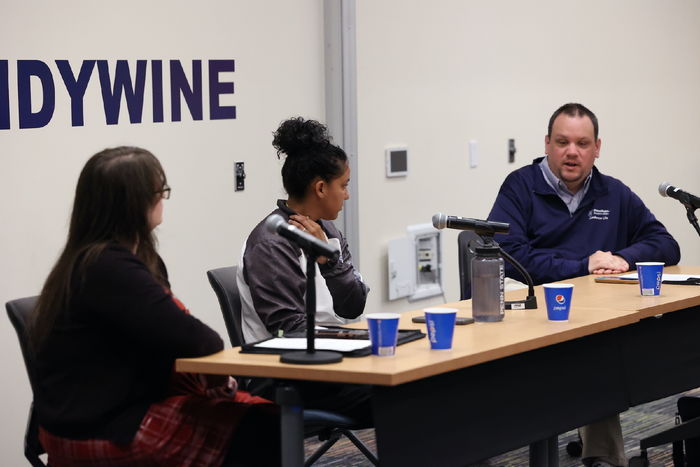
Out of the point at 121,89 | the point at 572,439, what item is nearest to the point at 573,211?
the point at 572,439

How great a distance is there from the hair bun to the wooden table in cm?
69

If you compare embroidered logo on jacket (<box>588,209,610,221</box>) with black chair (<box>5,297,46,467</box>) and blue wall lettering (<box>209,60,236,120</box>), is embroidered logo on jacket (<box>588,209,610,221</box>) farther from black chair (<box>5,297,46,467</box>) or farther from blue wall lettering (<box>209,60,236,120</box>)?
black chair (<box>5,297,46,467</box>)

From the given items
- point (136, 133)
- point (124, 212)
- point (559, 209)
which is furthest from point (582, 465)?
point (124, 212)

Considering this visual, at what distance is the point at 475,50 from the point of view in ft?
19.2

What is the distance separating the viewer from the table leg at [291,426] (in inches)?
96.9

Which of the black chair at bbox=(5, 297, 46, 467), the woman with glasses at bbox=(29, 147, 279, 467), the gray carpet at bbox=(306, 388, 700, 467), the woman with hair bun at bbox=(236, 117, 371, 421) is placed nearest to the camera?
the woman with glasses at bbox=(29, 147, 279, 467)

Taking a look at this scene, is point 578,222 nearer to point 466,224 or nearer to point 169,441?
point 466,224

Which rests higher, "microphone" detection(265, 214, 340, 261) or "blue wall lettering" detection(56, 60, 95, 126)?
"blue wall lettering" detection(56, 60, 95, 126)

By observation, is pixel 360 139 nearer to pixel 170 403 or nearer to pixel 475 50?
pixel 475 50

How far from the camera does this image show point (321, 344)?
2.60 m

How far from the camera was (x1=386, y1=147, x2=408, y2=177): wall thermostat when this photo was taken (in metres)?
5.36

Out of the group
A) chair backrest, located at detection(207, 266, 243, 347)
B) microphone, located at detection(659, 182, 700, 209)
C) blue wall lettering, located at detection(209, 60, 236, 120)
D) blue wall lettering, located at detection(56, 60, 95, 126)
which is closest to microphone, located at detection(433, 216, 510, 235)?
chair backrest, located at detection(207, 266, 243, 347)

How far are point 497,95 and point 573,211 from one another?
1930 millimetres

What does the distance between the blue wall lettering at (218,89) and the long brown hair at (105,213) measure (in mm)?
1936
